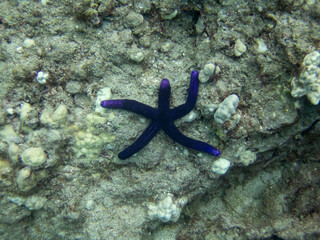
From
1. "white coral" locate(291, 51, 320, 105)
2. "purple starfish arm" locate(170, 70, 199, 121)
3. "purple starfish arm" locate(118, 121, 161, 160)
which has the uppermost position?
"white coral" locate(291, 51, 320, 105)

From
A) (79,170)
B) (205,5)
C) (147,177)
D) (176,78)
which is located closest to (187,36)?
(205,5)

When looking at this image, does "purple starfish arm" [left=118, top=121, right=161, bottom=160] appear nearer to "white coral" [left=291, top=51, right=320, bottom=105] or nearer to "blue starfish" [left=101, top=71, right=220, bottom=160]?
"blue starfish" [left=101, top=71, right=220, bottom=160]

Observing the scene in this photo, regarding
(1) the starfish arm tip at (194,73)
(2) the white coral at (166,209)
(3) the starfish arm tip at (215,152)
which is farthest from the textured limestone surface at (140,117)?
(3) the starfish arm tip at (215,152)

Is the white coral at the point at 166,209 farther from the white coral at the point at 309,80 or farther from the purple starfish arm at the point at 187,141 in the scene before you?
the white coral at the point at 309,80

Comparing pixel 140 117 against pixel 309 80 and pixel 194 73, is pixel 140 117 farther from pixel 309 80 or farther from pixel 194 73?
pixel 309 80

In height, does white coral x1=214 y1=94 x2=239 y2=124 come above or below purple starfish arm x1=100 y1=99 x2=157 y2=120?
above

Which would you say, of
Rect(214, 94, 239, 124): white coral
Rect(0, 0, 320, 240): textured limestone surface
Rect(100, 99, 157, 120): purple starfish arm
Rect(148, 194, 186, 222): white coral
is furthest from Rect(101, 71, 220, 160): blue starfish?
Rect(148, 194, 186, 222): white coral

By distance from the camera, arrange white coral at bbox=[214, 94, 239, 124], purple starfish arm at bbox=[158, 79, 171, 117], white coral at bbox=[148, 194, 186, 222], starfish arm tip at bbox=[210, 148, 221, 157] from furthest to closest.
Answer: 1. white coral at bbox=[148, 194, 186, 222]
2. starfish arm tip at bbox=[210, 148, 221, 157]
3. purple starfish arm at bbox=[158, 79, 171, 117]
4. white coral at bbox=[214, 94, 239, 124]
